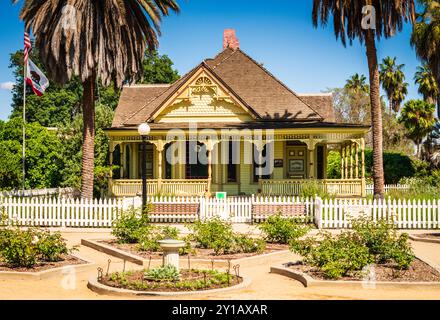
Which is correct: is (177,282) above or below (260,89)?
below

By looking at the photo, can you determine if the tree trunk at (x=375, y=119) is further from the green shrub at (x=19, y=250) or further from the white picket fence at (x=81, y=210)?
the green shrub at (x=19, y=250)

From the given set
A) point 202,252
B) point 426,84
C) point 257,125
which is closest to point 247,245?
point 202,252

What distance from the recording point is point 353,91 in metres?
67.3

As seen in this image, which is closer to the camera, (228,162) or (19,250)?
(19,250)

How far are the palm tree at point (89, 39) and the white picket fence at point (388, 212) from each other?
10.2 m

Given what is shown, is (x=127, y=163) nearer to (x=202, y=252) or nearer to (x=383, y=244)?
(x=202, y=252)

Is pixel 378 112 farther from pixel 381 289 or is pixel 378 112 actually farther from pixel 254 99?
pixel 381 289

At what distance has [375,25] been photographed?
26.4 metres

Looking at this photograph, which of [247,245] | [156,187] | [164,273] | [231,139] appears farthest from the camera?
[231,139]

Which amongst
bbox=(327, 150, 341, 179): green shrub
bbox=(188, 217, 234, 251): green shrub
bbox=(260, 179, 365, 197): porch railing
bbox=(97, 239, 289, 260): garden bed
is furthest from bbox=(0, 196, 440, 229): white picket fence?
bbox=(327, 150, 341, 179): green shrub


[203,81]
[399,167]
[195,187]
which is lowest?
[195,187]

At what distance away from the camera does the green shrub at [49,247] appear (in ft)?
42.6

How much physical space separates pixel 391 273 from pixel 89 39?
16.4 m

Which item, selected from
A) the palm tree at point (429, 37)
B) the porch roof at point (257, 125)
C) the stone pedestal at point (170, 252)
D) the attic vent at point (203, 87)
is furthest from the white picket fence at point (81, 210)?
the palm tree at point (429, 37)
